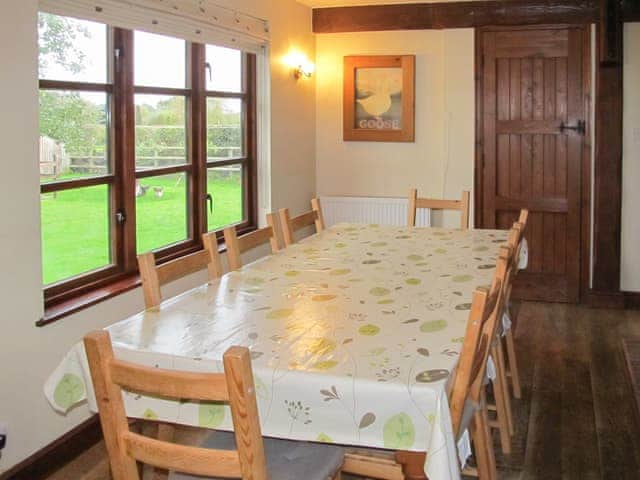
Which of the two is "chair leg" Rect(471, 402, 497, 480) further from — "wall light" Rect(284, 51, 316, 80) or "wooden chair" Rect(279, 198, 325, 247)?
"wall light" Rect(284, 51, 316, 80)

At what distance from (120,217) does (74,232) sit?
0.35m

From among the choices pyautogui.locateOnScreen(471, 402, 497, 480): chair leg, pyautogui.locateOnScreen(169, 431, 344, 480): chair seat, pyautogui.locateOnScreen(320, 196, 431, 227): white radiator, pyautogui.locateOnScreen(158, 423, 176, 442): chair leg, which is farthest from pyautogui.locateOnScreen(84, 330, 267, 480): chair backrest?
pyautogui.locateOnScreen(320, 196, 431, 227): white radiator

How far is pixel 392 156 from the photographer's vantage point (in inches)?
246

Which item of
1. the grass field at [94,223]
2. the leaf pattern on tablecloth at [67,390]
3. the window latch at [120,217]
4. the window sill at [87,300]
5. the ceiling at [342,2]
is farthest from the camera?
the ceiling at [342,2]

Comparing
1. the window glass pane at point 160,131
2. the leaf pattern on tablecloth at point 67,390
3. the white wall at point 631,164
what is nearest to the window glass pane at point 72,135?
the window glass pane at point 160,131

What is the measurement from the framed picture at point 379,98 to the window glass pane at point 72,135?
2750mm

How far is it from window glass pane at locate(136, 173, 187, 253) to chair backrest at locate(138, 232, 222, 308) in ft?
3.93

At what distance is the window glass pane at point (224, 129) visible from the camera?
16.1ft

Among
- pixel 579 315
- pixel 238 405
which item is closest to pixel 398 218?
pixel 579 315

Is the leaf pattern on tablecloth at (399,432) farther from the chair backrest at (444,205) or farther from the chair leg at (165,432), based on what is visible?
the chair backrest at (444,205)

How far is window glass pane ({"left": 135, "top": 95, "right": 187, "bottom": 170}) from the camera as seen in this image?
4.11m

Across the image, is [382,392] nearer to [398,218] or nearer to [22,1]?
[22,1]

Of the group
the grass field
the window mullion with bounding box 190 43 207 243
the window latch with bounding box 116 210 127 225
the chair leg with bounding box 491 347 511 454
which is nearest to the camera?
the chair leg with bounding box 491 347 511 454

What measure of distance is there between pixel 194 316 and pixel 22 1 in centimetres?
137
